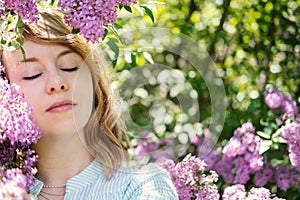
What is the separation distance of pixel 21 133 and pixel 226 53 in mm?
2293

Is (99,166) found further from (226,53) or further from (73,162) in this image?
(226,53)

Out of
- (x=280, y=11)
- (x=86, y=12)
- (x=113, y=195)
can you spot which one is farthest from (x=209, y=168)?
(x=86, y=12)

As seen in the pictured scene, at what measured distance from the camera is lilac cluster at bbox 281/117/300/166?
2938mm

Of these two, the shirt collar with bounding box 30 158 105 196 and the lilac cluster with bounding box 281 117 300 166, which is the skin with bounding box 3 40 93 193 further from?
the lilac cluster with bounding box 281 117 300 166

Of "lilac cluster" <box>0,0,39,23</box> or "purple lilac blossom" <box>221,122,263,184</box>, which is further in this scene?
"purple lilac blossom" <box>221,122,263,184</box>

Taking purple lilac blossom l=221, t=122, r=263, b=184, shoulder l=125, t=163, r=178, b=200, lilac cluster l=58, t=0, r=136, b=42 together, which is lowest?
purple lilac blossom l=221, t=122, r=263, b=184

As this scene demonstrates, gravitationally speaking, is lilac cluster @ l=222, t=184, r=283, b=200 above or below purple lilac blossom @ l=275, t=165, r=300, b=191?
above

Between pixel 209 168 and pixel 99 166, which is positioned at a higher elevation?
pixel 99 166

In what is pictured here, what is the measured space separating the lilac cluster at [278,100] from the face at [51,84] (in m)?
1.30

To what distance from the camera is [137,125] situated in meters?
3.41

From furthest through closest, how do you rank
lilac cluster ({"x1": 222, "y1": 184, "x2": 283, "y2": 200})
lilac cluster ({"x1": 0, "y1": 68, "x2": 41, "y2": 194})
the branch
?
the branch
lilac cluster ({"x1": 222, "y1": 184, "x2": 283, "y2": 200})
lilac cluster ({"x1": 0, "y1": 68, "x2": 41, "y2": 194})

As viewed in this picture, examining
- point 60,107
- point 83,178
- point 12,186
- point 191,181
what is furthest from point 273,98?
point 12,186

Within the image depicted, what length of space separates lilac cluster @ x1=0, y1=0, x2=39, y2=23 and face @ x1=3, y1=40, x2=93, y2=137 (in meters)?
0.18

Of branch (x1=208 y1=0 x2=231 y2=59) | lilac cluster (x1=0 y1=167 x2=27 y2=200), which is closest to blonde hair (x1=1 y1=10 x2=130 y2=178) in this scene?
lilac cluster (x1=0 y1=167 x2=27 y2=200)
